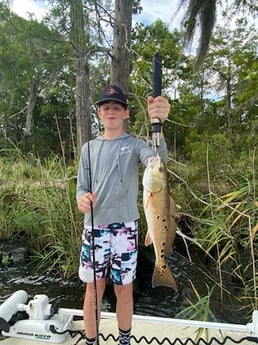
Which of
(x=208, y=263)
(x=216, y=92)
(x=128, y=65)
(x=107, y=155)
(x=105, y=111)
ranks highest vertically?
(x=216, y=92)

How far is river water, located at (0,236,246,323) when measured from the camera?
3.66m

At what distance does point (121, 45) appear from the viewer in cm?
472

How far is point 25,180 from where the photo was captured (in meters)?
5.89

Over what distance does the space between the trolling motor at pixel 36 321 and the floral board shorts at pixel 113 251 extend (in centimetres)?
46

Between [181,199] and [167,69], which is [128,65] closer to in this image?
[181,199]

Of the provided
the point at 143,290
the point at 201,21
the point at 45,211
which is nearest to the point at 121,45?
the point at 201,21

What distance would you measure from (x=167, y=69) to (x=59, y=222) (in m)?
14.5

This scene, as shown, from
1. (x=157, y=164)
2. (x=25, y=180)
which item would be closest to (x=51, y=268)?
(x=25, y=180)

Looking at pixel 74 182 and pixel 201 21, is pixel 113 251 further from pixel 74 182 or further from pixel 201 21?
pixel 201 21

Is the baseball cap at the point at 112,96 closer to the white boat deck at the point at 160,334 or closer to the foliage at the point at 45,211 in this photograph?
the white boat deck at the point at 160,334

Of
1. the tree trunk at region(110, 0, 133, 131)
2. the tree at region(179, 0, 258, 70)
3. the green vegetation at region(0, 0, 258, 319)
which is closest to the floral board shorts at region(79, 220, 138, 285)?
the green vegetation at region(0, 0, 258, 319)

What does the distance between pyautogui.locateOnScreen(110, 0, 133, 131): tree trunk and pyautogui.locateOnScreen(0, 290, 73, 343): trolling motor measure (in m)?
2.89

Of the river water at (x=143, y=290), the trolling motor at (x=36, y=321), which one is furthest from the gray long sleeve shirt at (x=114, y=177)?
the river water at (x=143, y=290)

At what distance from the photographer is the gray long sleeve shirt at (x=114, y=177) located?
1831mm
